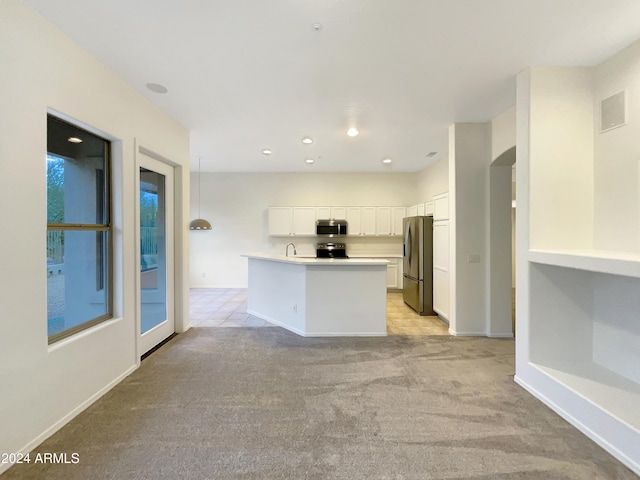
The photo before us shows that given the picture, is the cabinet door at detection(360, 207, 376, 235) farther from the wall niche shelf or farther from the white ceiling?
the wall niche shelf

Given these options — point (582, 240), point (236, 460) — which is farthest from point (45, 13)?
point (582, 240)

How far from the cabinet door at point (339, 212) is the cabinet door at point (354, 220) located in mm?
101

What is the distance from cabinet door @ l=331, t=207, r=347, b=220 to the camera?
7.12 meters

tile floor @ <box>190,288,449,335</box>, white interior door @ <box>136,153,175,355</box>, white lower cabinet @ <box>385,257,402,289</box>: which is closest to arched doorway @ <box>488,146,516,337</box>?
tile floor @ <box>190,288,449,335</box>

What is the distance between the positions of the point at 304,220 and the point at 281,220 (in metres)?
0.57

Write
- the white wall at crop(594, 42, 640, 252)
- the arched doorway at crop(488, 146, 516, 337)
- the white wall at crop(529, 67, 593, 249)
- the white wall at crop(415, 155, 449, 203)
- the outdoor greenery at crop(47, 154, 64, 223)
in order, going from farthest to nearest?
the white wall at crop(415, 155, 449, 203)
the arched doorway at crop(488, 146, 516, 337)
the white wall at crop(529, 67, 593, 249)
the white wall at crop(594, 42, 640, 252)
the outdoor greenery at crop(47, 154, 64, 223)

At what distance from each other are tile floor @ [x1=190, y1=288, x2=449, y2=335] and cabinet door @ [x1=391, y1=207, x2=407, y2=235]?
5.40 feet

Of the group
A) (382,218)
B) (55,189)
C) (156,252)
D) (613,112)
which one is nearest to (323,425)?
(55,189)

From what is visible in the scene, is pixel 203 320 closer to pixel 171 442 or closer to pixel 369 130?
pixel 171 442

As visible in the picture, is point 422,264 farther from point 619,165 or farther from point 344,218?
point 619,165

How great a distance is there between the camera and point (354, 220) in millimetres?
7148

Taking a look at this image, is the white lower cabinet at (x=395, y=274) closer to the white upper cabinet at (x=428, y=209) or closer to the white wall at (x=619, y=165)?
the white upper cabinet at (x=428, y=209)

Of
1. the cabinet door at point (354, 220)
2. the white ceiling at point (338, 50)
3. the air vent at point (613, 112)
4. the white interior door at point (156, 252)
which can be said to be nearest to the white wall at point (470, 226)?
the white ceiling at point (338, 50)

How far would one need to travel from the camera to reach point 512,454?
1812 millimetres
